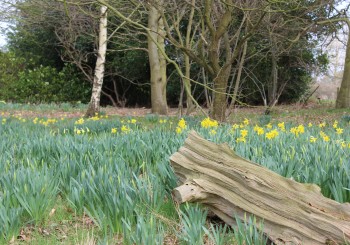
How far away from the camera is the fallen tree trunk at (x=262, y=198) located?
1718 mm

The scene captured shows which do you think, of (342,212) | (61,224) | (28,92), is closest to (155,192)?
(61,224)

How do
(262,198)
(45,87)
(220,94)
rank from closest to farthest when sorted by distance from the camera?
(262,198) < (220,94) < (45,87)

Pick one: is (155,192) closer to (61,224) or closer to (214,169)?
(214,169)

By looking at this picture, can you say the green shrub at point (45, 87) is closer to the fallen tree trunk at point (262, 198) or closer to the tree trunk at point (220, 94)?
the tree trunk at point (220, 94)

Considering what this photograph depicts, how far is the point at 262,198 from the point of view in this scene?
6.50ft

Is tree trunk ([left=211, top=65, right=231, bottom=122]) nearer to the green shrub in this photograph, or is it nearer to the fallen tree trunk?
the fallen tree trunk

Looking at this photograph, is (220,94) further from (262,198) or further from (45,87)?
(45,87)

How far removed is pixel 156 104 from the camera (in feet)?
42.6

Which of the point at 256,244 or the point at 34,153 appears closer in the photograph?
the point at 256,244

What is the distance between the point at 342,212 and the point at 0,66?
69.1 ft

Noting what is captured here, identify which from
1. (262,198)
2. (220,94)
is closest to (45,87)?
(220,94)

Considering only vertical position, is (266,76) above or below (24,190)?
above

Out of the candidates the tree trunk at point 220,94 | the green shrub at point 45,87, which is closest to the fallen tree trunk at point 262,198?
the tree trunk at point 220,94

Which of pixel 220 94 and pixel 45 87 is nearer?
pixel 220 94
